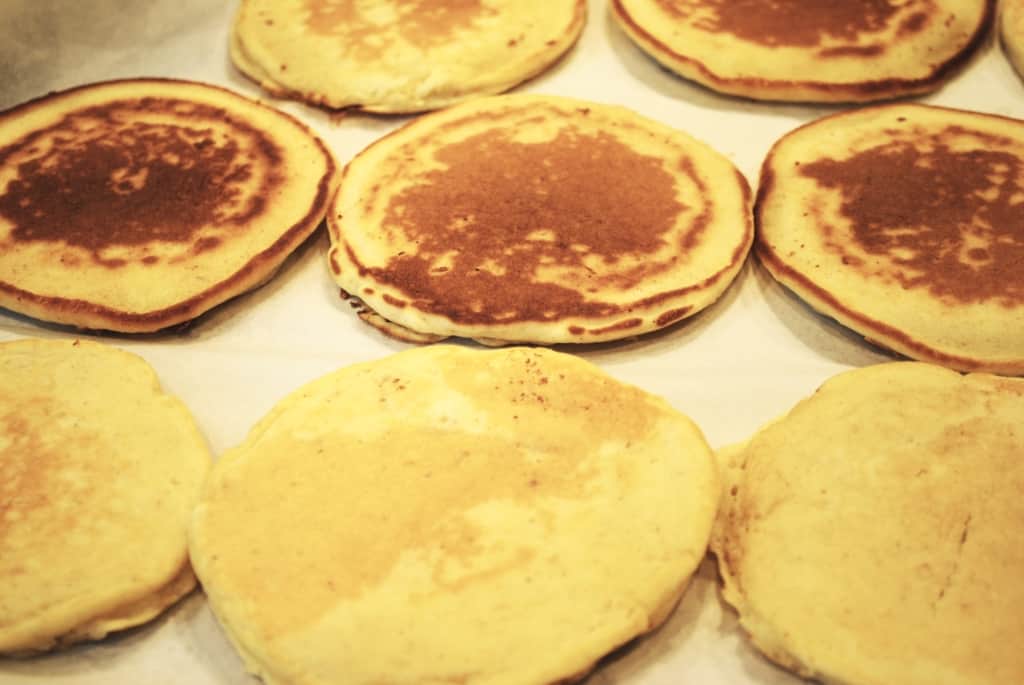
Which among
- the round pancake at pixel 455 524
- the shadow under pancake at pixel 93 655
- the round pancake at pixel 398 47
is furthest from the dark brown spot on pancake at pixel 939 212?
the shadow under pancake at pixel 93 655

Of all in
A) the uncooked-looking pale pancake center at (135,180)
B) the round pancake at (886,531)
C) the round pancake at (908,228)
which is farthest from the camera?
the uncooked-looking pale pancake center at (135,180)

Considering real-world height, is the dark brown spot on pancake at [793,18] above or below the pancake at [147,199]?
above

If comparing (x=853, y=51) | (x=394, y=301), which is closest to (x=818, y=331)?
(x=394, y=301)

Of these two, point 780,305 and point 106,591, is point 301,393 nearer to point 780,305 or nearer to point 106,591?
point 106,591

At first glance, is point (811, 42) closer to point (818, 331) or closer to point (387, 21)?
point (818, 331)

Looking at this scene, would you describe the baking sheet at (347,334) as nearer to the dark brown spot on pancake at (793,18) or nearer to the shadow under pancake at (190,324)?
the shadow under pancake at (190,324)
